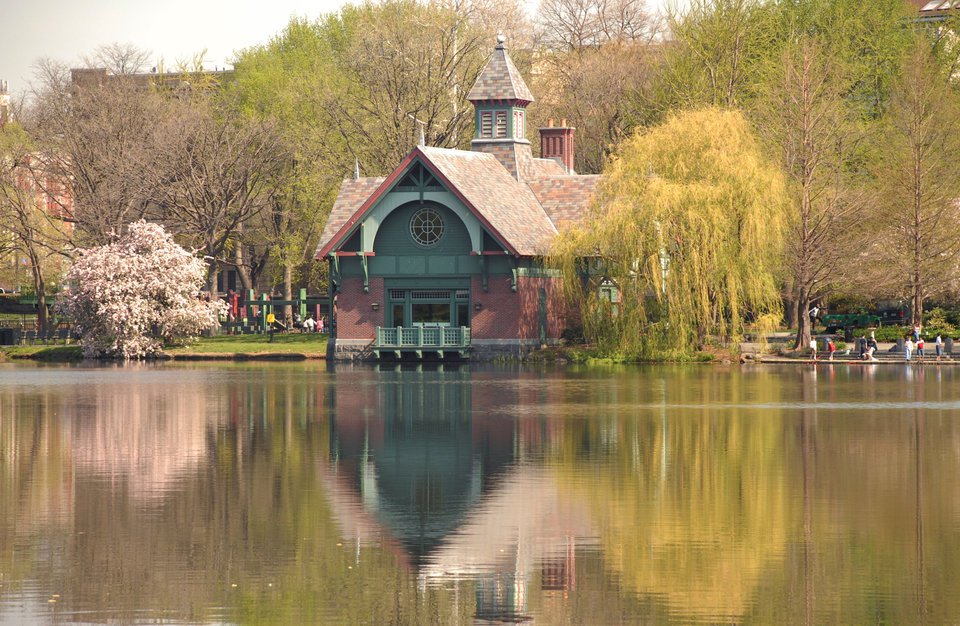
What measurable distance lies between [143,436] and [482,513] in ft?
37.3

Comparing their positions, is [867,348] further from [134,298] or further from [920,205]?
[134,298]

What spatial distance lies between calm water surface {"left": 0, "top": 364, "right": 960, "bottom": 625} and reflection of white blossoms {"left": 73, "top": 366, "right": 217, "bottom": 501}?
0.34 ft

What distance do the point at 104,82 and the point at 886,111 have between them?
4018cm

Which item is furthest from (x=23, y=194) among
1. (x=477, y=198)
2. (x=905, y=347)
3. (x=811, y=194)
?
(x=905, y=347)

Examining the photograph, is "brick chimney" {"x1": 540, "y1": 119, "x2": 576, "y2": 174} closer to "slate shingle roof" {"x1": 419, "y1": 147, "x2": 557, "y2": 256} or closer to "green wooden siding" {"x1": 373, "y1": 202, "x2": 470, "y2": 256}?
"slate shingle roof" {"x1": 419, "y1": 147, "x2": 557, "y2": 256}

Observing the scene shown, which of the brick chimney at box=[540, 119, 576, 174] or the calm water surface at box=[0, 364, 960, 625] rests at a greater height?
the brick chimney at box=[540, 119, 576, 174]

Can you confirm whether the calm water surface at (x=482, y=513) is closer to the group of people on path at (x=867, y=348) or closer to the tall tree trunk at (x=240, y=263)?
the group of people on path at (x=867, y=348)

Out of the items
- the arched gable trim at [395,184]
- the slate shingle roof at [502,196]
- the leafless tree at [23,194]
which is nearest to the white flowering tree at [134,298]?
the leafless tree at [23,194]

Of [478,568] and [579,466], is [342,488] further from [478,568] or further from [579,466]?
[478,568]

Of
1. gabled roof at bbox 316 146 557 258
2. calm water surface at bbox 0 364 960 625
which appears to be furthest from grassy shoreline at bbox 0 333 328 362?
calm water surface at bbox 0 364 960 625

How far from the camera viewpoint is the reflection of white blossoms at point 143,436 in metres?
21.4

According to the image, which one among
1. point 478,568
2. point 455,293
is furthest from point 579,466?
point 455,293

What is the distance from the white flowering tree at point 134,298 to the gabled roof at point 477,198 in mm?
7984

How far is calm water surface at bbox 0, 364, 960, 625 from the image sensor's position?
13078mm
